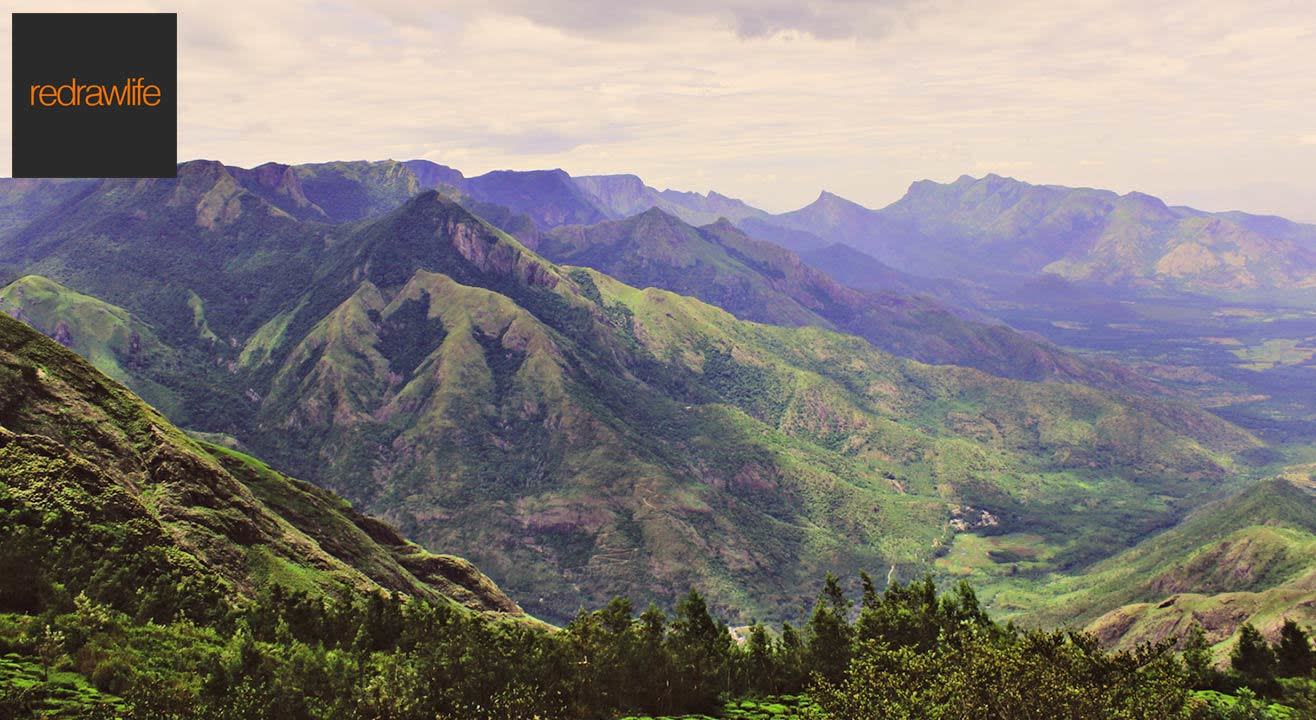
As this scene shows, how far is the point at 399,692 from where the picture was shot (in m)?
68.0

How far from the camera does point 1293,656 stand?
365ft

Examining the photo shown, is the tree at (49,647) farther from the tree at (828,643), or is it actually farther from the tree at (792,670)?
the tree at (828,643)

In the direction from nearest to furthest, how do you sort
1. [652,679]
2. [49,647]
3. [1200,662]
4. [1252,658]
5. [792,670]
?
1. [49,647]
2. [652,679]
3. [1200,662]
4. [792,670]
5. [1252,658]

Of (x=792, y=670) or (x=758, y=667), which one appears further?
(x=758, y=667)

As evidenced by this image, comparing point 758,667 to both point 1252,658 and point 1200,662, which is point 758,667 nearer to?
point 1200,662

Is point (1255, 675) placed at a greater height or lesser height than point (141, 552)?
lesser

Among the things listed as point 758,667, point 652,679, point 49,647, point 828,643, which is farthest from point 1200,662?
point 49,647

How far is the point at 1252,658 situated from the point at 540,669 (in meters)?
106

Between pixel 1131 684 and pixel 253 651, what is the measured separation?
266ft

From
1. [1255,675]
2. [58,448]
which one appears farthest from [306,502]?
[1255,675]

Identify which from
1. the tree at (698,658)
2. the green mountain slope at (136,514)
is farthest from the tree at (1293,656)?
the green mountain slope at (136,514)

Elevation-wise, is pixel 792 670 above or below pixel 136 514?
below

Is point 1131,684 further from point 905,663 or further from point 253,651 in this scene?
point 253,651

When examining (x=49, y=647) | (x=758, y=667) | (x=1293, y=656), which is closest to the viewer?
(x=49, y=647)
